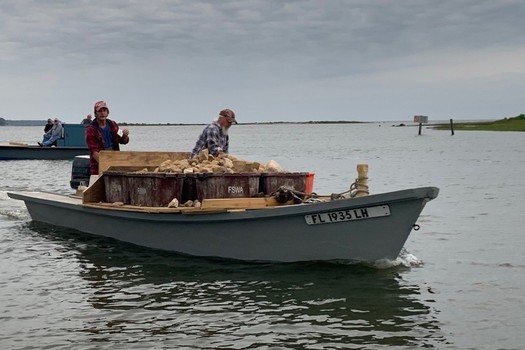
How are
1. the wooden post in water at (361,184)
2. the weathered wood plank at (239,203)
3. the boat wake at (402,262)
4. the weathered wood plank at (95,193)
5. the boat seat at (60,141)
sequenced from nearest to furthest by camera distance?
1. the wooden post in water at (361,184)
2. the boat wake at (402,262)
3. the weathered wood plank at (239,203)
4. the weathered wood plank at (95,193)
5. the boat seat at (60,141)

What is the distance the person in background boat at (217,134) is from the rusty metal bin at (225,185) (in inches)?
48.5

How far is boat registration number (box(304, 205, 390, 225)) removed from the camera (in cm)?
1041

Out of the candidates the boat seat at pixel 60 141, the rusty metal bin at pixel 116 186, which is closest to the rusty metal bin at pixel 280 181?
the rusty metal bin at pixel 116 186

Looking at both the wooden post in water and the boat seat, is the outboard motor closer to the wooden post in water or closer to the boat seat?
the wooden post in water

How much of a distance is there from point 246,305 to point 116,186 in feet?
15.5

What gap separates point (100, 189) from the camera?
46.4 feet

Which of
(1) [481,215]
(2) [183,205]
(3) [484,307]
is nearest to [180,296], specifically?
(2) [183,205]

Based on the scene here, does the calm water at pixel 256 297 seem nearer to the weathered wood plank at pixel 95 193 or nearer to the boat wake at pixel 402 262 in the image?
the boat wake at pixel 402 262

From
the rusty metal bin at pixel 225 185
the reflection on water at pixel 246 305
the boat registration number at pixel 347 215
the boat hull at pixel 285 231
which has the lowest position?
the reflection on water at pixel 246 305

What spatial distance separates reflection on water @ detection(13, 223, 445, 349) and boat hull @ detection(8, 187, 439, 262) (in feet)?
0.77

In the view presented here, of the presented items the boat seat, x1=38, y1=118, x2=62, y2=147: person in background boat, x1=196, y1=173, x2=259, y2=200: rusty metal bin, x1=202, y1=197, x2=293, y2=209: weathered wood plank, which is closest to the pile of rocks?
x1=196, y1=173, x2=259, y2=200: rusty metal bin

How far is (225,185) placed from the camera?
12109 millimetres

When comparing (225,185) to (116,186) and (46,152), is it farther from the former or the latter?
(46,152)

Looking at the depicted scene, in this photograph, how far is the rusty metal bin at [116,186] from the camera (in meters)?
13.4
